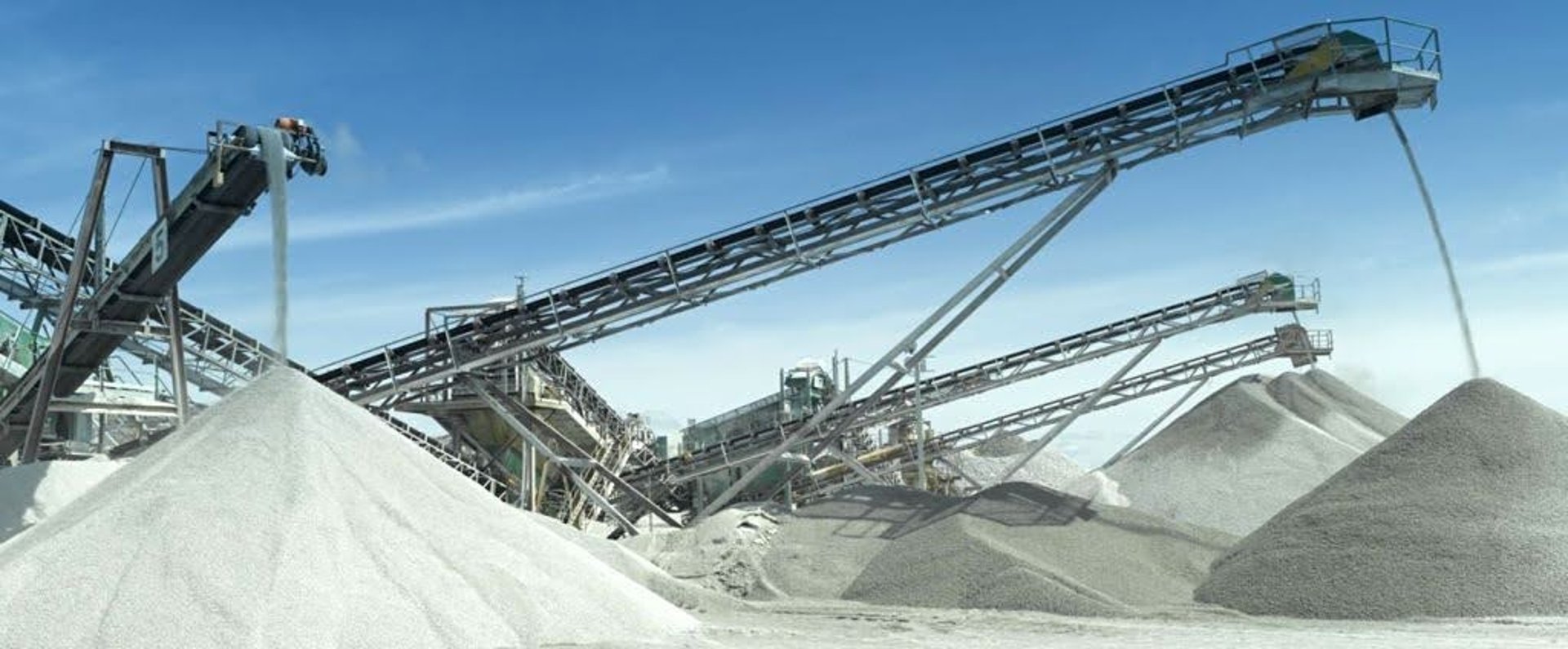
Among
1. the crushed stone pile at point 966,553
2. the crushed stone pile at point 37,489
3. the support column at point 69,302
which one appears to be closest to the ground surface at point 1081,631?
the crushed stone pile at point 966,553

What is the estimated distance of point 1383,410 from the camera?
2672 cm

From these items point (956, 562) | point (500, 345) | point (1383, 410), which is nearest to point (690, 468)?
point (500, 345)

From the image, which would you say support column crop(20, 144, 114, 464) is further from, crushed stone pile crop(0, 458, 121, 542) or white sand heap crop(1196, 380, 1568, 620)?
white sand heap crop(1196, 380, 1568, 620)

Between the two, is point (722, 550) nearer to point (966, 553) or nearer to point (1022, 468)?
point (966, 553)

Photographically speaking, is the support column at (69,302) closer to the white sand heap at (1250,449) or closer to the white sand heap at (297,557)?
the white sand heap at (297,557)

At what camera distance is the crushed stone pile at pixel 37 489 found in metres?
13.2

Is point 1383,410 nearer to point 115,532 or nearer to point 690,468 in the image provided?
point 690,468

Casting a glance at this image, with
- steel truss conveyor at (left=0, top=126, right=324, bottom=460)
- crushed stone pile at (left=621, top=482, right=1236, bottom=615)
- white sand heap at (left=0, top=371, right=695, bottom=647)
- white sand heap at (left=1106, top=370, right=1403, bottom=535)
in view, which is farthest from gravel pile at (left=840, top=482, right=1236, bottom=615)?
steel truss conveyor at (left=0, top=126, right=324, bottom=460)

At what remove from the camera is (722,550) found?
15.3 metres

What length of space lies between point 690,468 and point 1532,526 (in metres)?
11.6

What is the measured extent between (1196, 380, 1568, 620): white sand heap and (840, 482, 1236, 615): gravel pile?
0.80 m

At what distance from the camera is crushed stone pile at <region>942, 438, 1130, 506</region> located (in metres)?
24.7

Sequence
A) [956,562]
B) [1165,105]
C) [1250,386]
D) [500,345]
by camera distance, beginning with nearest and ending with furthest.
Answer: [956,562]
[1165,105]
[500,345]
[1250,386]

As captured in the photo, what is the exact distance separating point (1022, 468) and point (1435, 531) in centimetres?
1331
